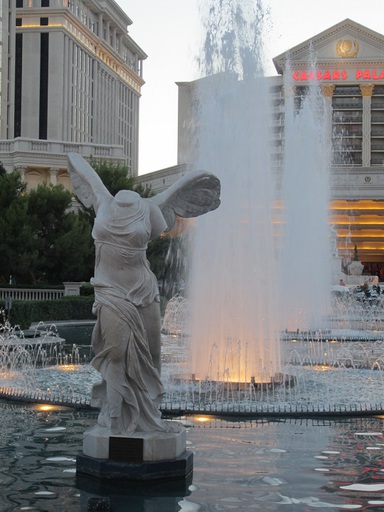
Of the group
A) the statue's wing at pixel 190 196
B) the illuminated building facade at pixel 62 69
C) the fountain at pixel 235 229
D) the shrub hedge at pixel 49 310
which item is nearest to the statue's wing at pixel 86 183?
the statue's wing at pixel 190 196

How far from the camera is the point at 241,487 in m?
6.33

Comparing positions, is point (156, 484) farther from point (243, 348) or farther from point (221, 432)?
point (243, 348)

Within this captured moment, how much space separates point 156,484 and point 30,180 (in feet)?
163

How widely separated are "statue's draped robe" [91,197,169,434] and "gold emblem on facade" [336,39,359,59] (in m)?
79.7

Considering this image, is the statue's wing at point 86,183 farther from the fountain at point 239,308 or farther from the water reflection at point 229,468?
the fountain at point 239,308

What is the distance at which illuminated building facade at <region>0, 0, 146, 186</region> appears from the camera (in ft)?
298

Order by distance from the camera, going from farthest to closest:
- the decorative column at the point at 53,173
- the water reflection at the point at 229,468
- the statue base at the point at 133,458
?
the decorative column at the point at 53,173 → the statue base at the point at 133,458 → the water reflection at the point at 229,468

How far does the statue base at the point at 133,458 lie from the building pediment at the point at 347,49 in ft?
257

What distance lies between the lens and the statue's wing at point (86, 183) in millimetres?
7004

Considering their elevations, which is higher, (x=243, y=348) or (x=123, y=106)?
(x=123, y=106)

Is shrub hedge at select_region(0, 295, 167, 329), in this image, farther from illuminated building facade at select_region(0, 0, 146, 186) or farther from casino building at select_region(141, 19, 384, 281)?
casino building at select_region(141, 19, 384, 281)

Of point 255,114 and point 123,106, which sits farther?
point 123,106

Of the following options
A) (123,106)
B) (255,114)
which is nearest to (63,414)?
(255,114)

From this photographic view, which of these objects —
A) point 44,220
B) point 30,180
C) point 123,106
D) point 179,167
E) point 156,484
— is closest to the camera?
point 156,484
